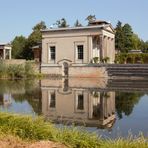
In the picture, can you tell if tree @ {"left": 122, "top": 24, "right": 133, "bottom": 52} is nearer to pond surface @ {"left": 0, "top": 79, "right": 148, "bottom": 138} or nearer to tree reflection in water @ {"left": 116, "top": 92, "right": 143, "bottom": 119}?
pond surface @ {"left": 0, "top": 79, "right": 148, "bottom": 138}

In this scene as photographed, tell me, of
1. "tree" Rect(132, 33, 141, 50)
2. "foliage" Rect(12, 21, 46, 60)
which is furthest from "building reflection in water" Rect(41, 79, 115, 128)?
Answer: "tree" Rect(132, 33, 141, 50)

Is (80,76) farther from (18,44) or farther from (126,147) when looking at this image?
(126,147)

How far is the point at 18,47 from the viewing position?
73938 mm

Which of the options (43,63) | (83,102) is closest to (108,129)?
(83,102)

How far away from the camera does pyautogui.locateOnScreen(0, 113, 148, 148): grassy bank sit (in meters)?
6.92

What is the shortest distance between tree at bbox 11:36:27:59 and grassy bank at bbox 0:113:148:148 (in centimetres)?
5893

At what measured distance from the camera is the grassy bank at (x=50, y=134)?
272 inches

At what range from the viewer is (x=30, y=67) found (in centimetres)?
4416

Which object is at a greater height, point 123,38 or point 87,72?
point 123,38

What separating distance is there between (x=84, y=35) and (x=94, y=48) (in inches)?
157

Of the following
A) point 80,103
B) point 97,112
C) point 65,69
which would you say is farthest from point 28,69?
point 97,112

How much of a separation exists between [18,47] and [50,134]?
6758cm

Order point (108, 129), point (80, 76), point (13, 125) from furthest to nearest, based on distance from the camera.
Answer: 1. point (80, 76)
2. point (108, 129)
3. point (13, 125)

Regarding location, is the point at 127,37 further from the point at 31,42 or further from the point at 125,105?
the point at 125,105
